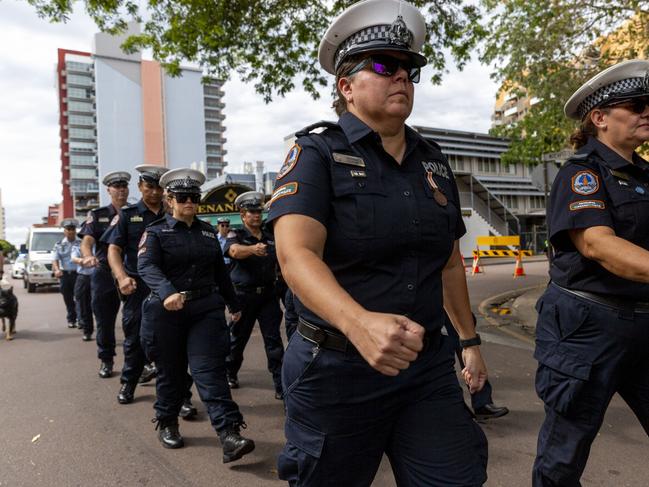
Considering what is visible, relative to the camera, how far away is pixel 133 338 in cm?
498

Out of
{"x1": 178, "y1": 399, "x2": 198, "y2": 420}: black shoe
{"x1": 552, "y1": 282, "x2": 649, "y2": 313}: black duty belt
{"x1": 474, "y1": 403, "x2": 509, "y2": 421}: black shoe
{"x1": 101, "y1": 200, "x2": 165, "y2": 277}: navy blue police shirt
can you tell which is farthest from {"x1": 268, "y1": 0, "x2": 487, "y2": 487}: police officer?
{"x1": 101, "y1": 200, "x2": 165, "y2": 277}: navy blue police shirt

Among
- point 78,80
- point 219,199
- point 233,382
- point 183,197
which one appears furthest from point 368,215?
point 78,80

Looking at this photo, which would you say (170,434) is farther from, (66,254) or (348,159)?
(66,254)

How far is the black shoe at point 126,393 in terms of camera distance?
15.9 ft

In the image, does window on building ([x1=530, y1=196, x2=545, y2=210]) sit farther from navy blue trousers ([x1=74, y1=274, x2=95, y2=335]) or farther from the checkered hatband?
the checkered hatband

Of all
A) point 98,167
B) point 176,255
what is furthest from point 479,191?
point 98,167

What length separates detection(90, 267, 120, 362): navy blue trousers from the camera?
5898mm

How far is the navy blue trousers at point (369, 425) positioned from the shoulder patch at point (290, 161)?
1.76ft

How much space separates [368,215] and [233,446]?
2339 mm

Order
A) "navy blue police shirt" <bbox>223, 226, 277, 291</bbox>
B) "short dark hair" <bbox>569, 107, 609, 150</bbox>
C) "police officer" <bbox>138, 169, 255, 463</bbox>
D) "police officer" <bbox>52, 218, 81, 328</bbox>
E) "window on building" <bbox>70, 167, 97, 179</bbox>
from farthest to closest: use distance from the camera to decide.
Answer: "window on building" <bbox>70, 167, 97, 179</bbox> < "police officer" <bbox>52, 218, 81, 328</bbox> < "navy blue police shirt" <bbox>223, 226, 277, 291</bbox> < "police officer" <bbox>138, 169, 255, 463</bbox> < "short dark hair" <bbox>569, 107, 609, 150</bbox>

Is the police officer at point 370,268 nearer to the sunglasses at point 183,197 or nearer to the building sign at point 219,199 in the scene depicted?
the sunglasses at point 183,197

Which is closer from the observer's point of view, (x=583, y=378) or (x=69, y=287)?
(x=583, y=378)

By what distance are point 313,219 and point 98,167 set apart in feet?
287

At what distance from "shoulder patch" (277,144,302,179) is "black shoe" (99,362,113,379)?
501cm
